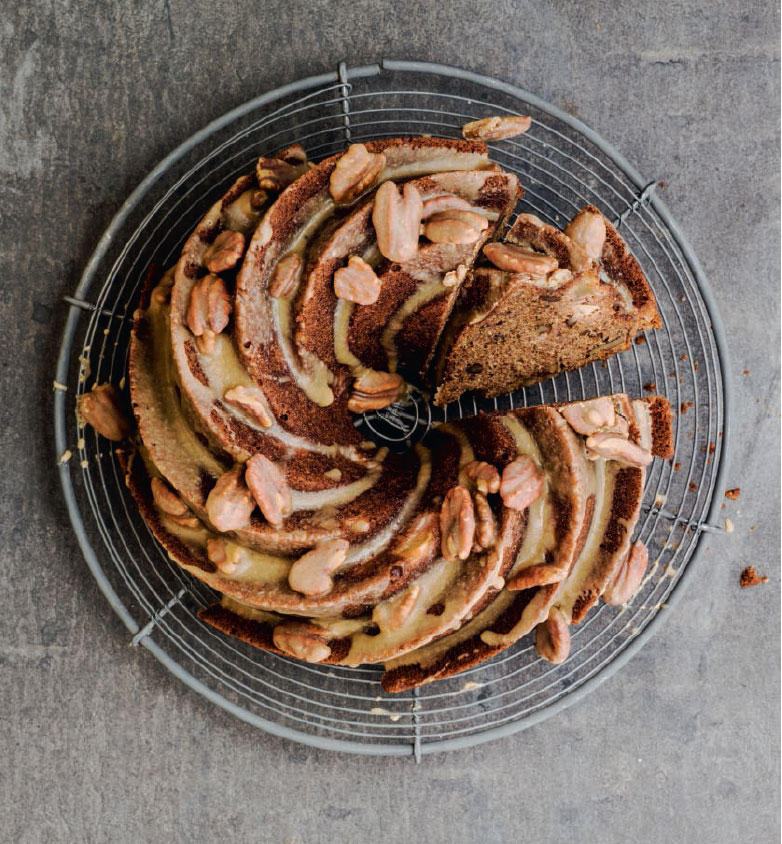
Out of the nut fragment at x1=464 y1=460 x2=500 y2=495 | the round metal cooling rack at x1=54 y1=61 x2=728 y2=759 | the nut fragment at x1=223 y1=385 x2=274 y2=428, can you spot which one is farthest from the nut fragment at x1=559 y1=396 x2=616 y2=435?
the nut fragment at x1=223 y1=385 x2=274 y2=428

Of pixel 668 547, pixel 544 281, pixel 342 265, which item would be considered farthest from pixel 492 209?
pixel 668 547

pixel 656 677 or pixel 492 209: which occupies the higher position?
pixel 492 209

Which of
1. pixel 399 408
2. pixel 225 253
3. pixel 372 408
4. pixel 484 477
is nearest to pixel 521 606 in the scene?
pixel 484 477

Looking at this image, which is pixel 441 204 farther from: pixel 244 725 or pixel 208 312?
pixel 244 725

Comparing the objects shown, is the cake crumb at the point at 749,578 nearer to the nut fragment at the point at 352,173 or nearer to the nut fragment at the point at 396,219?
the nut fragment at the point at 396,219

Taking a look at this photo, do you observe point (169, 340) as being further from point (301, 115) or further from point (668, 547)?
point (668, 547)

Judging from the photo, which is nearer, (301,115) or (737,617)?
(301,115)

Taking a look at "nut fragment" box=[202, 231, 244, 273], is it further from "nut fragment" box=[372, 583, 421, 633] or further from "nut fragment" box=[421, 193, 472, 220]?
"nut fragment" box=[372, 583, 421, 633]
